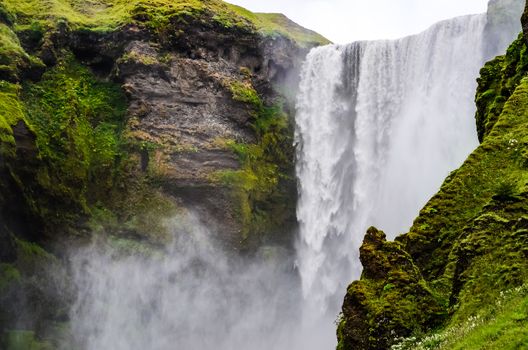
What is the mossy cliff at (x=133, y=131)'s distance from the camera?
115ft

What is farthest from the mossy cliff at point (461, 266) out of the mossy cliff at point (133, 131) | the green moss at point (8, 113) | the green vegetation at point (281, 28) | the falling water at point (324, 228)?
the green vegetation at point (281, 28)

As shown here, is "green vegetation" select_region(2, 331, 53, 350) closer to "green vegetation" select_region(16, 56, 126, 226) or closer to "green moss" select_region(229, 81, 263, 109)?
"green vegetation" select_region(16, 56, 126, 226)

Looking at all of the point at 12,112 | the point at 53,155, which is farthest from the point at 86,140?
the point at 12,112

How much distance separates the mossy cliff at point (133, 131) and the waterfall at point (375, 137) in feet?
7.85

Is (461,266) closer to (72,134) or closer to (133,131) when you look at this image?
(133,131)

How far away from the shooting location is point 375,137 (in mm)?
41938

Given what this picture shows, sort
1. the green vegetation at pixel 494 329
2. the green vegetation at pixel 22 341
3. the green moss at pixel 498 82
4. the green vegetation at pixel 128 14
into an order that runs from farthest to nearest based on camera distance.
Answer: the green vegetation at pixel 128 14
the green vegetation at pixel 22 341
the green moss at pixel 498 82
the green vegetation at pixel 494 329

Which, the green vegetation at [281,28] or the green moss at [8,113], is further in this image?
the green vegetation at [281,28]

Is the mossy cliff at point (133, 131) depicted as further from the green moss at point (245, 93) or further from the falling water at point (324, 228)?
the falling water at point (324, 228)

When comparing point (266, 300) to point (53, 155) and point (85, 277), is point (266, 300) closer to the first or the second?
point (85, 277)

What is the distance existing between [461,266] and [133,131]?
3209cm

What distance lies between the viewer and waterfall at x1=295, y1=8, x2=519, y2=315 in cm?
3816

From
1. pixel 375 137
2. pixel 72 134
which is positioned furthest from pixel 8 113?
pixel 375 137

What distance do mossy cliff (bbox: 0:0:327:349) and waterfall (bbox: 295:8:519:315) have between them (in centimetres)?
239
